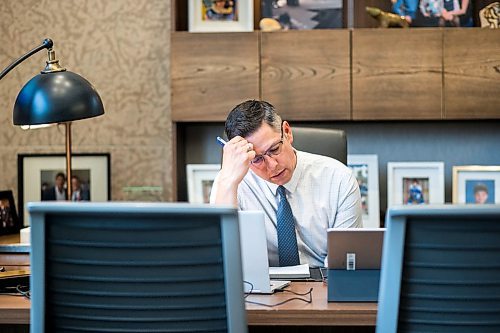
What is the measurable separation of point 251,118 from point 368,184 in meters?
1.37

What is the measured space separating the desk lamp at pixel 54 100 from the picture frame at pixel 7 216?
92 cm

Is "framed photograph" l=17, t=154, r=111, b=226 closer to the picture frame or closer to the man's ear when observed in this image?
the picture frame

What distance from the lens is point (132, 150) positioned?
14.3 ft

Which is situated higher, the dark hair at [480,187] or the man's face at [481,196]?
the dark hair at [480,187]

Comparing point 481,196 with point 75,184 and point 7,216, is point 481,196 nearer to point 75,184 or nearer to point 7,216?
point 75,184

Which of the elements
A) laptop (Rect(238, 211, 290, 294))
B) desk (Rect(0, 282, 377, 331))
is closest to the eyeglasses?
laptop (Rect(238, 211, 290, 294))

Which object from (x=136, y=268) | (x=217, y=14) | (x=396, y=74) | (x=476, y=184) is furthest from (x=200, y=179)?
(x=136, y=268)

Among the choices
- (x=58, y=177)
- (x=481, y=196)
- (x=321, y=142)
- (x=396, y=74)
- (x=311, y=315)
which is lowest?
(x=311, y=315)

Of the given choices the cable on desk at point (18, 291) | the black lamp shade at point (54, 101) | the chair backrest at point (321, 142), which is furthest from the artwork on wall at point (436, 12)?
the cable on desk at point (18, 291)

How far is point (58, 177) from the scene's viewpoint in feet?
14.1

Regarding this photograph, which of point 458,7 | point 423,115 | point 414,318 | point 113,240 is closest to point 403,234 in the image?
point 414,318

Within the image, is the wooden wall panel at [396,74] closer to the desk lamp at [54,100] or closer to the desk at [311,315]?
the desk lamp at [54,100]

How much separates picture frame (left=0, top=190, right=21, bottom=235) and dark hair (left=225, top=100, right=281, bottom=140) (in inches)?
50.7

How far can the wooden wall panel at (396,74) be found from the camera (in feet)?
12.9
